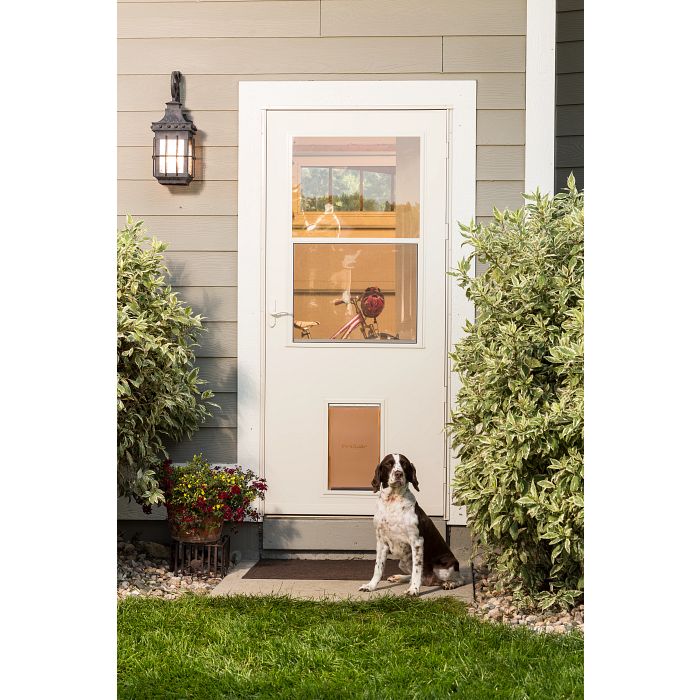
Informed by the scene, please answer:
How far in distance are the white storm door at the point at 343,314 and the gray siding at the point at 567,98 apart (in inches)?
39.0

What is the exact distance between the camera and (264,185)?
4.36 metres

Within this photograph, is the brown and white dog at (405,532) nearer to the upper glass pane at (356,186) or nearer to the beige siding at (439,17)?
the upper glass pane at (356,186)

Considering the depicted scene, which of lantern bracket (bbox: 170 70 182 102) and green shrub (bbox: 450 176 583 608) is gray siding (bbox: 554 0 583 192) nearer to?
green shrub (bbox: 450 176 583 608)

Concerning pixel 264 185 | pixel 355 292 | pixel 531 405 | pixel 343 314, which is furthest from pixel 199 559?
pixel 264 185

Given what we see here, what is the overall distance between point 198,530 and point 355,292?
1.41 metres

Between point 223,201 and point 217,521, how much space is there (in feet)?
5.27

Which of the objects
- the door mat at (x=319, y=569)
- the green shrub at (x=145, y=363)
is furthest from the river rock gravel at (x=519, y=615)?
the green shrub at (x=145, y=363)

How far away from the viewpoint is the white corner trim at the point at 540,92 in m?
4.21

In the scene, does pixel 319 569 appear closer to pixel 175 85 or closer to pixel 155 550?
pixel 155 550
